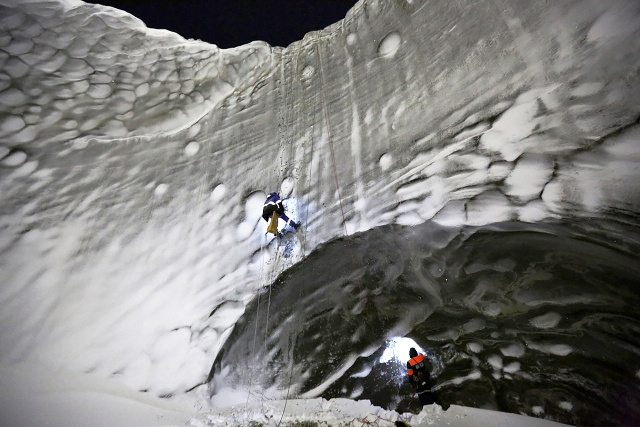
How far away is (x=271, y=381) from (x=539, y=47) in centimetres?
255

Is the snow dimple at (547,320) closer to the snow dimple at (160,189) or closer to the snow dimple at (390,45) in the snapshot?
the snow dimple at (390,45)

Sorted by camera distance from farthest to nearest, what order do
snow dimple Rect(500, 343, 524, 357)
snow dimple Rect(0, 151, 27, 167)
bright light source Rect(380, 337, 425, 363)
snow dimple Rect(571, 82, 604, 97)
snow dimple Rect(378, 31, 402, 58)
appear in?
snow dimple Rect(378, 31, 402, 58) → snow dimple Rect(0, 151, 27, 167) → bright light source Rect(380, 337, 425, 363) → snow dimple Rect(500, 343, 524, 357) → snow dimple Rect(571, 82, 604, 97)

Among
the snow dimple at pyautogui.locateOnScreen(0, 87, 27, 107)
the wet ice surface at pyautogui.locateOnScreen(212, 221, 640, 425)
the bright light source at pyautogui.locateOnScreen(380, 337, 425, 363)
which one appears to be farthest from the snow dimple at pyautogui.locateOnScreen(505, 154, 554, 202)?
the snow dimple at pyautogui.locateOnScreen(0, 87, 27, 107)

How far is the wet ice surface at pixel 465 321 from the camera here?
1.75 m

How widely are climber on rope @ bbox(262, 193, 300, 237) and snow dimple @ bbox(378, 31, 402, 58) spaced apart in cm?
143

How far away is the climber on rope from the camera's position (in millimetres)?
2432

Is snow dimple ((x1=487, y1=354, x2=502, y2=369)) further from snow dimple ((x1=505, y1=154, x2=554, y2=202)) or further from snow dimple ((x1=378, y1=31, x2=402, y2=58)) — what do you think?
snow dimple ((x1=378, y1=31, x2=402, y2=58))

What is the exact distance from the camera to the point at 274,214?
245 centimetres

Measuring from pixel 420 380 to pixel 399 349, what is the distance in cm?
21

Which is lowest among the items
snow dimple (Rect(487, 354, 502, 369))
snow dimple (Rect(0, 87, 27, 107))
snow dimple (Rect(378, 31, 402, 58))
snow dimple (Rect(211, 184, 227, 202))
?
snow dimple (Rect(487, 354, 502, 369))

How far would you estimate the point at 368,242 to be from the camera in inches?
90.7

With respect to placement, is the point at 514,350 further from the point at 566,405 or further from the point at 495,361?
the point at 566,405

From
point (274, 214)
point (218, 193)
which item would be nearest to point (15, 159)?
point (218, 193)

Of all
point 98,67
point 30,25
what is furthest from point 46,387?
point 30,25
